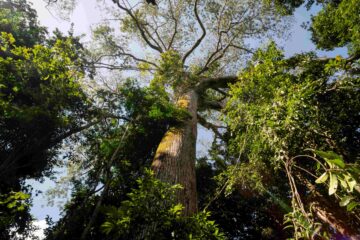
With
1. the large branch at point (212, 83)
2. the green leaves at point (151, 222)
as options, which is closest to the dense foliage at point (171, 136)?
the green leaves at point (151, 222)

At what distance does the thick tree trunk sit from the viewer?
5.36 meters

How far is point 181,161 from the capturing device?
6371 mm

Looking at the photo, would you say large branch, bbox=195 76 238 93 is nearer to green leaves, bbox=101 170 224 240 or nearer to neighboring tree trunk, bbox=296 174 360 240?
neighboring tree trunk, bbox=296 174 360 240

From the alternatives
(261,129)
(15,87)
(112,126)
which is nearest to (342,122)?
(261,129)

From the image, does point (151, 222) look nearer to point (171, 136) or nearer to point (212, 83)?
point (171, 136)

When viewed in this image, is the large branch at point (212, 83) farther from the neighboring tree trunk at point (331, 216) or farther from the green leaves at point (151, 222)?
the green leaves at point (151, 222)

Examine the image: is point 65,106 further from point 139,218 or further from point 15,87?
point 139,218

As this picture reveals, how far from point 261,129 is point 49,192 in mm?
9859

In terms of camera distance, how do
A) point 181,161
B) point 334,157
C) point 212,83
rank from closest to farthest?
point 334,157 < point 181,161 < point 212,83

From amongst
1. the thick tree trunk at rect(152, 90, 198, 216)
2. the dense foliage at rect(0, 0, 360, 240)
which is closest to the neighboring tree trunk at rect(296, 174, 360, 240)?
the dense foliage at rect(0, 0, 360, 240)

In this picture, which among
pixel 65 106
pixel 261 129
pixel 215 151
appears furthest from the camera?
pixel 215 151

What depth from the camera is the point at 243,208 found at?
26.7ft

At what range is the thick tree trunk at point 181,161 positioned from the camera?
536cm

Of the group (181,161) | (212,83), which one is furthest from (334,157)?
(212,83)
